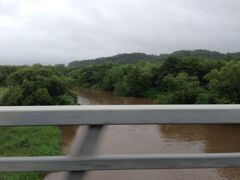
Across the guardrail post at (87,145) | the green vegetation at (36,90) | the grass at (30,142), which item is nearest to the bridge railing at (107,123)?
the guardrail post at (87,145)

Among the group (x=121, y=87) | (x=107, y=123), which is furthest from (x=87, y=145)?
(x=121, y=87)

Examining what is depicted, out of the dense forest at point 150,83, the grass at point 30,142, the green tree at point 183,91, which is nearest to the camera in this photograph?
the grass at point 30,142

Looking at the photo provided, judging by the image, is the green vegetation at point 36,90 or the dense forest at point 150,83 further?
the dense forest at point 150,83

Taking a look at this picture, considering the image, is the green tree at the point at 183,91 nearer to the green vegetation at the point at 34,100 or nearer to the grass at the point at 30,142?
the green vegetation at the point at 34,100

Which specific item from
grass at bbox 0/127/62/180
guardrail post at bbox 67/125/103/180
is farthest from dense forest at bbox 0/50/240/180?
guardrail post at bbox 67/125/103/180

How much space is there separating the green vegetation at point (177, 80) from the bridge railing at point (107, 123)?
1263 inches

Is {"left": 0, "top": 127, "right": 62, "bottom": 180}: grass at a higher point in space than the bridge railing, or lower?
lower

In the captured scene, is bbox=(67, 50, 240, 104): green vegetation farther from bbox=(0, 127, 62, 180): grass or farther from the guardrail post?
the guardrail post

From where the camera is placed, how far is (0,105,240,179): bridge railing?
169cm

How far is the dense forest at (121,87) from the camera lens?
20.6 m

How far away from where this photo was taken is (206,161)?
5.74ft

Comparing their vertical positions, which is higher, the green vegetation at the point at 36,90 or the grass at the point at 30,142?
the green vegetation at the point at 36,90

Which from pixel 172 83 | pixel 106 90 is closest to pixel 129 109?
pixel 172 83

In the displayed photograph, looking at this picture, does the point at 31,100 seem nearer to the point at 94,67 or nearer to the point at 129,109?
the point at 129,109
